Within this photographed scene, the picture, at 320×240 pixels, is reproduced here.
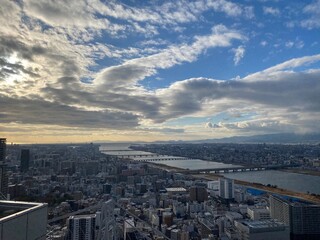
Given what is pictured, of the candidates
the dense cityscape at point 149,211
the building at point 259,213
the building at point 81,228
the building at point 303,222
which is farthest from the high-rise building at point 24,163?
the building at point 303,222

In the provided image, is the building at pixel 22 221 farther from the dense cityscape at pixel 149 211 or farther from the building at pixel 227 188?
the building at pixel 227 188

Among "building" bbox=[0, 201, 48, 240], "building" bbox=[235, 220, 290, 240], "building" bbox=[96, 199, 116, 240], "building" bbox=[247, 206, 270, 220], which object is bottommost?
"building" bbox=[247, 206, 270, 220]

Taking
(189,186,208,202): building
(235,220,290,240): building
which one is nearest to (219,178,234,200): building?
(189,186,208,202): building

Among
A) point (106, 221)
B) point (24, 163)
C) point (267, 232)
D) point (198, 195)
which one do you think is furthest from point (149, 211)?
point (24, 163)

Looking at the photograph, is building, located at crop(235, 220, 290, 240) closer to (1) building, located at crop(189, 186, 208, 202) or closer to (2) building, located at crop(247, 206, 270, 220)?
(2) building, located at crop(247, 206, 270, 220)

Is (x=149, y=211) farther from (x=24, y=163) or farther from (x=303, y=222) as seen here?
(x=24, y=163)

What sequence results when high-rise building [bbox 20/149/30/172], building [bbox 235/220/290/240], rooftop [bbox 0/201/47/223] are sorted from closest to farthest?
rooftop [bbox 0/201/47/223], building [bbox 235/220/290/240], high-rise building [bbox 20/149/30/172]
